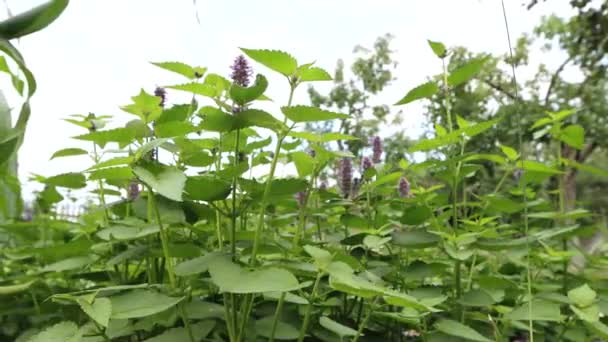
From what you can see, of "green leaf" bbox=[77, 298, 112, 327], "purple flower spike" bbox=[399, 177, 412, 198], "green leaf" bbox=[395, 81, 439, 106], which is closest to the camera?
"green leaf" bbox=[77, 298, 112, 327]

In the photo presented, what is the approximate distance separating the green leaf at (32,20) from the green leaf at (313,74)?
0.27 meters

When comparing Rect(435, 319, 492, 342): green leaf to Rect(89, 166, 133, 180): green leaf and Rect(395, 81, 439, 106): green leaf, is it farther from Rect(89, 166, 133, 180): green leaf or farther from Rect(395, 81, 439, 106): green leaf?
Rect(89, 166, 133, 180): green leaf

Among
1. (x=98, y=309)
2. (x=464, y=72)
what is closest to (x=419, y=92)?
(x=464, y=72)

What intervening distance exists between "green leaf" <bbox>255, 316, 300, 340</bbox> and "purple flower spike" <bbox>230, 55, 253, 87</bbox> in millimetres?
293

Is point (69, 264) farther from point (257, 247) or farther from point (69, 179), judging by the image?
point (257, 247)

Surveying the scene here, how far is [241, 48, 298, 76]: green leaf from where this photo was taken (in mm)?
583

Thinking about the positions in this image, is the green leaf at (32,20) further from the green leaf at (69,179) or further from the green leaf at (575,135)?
the green leaf at (575,135)

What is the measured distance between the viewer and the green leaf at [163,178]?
0.51 metres

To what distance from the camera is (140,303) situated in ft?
1.88

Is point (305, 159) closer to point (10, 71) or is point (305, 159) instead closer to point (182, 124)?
point (182, 124)

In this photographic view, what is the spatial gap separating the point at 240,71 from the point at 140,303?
0.31 metres

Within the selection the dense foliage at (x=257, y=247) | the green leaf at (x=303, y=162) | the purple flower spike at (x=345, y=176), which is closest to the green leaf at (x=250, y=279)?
the dense foliage at (x=257, y=247)

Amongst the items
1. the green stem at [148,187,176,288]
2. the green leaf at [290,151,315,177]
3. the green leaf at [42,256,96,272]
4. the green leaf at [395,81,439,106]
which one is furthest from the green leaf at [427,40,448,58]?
the green leaf at [42,256,96,272]

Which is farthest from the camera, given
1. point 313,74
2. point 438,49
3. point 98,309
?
point 438,49
